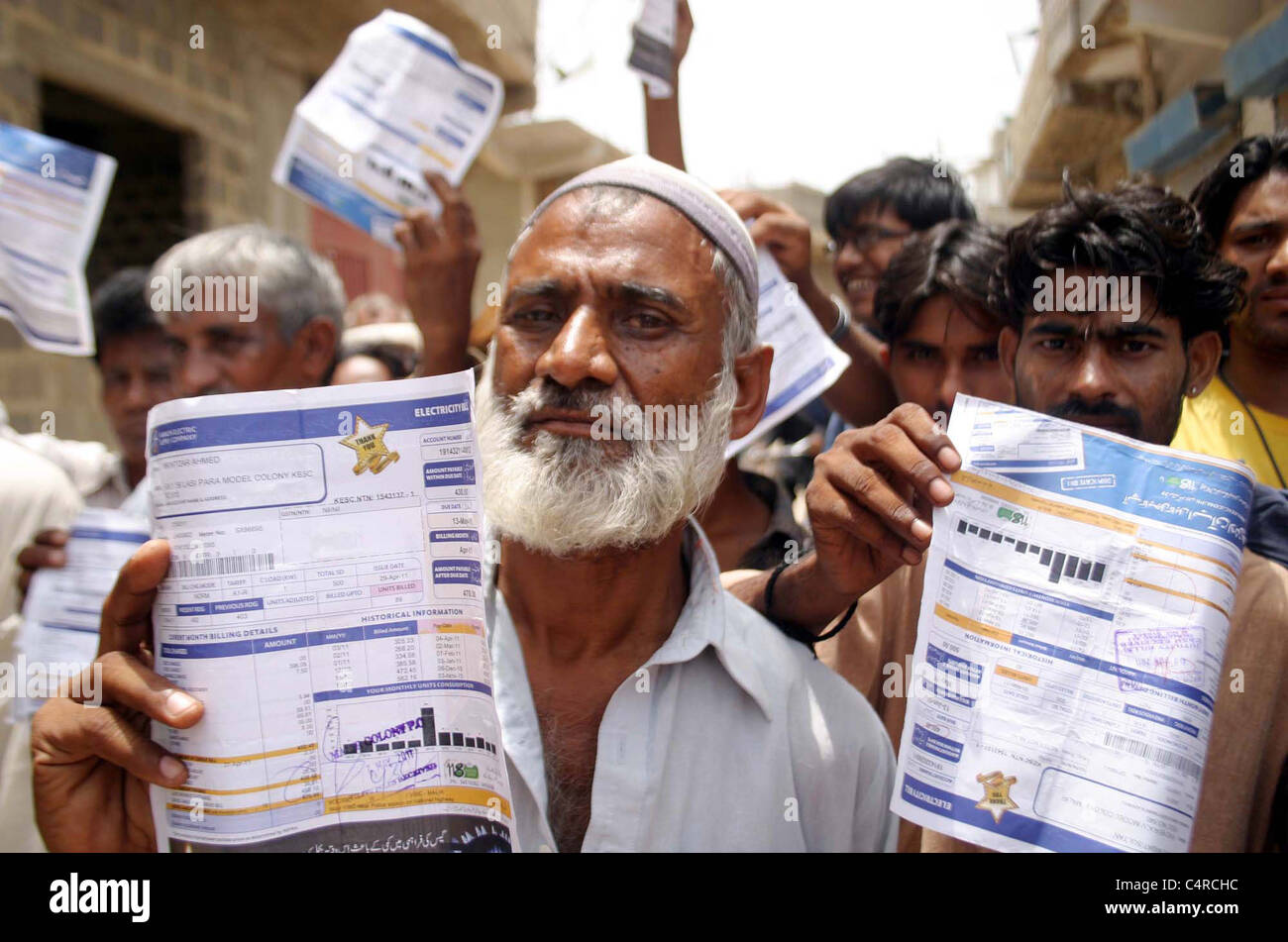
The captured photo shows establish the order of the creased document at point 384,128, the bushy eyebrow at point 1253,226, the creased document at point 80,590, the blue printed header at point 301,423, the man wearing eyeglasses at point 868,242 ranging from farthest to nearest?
the man wearing eyeglasses at point 868,242 → the creased document at point 384,128 → the bushy eyebrow at point 1253,226 → the creased document at point 80,590 → the blue printed header at point 301,423

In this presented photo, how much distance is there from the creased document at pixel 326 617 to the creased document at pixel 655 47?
6.03 feet

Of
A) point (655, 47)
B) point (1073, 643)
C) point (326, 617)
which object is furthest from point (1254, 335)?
point (326, 617)

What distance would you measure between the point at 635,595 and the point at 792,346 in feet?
3.40

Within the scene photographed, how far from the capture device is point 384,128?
9.36ft

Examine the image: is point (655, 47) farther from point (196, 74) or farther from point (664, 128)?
point (196, 74)

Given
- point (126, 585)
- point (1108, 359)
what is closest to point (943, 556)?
point (1108, 359)

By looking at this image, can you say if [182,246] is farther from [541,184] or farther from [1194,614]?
[541,184]

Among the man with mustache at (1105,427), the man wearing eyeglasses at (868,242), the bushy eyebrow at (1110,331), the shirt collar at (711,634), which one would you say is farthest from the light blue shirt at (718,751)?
the man wearing eyeglasses at (868,242)

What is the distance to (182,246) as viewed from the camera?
3.06 m

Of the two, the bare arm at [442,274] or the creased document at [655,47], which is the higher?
the creased document at [655,47]

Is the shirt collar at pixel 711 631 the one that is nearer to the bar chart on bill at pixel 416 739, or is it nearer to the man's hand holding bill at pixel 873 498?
the man's hand holding bill at pixel 873 498

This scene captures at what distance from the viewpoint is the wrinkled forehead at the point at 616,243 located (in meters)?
1.87

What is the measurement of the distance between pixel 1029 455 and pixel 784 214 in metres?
1.40

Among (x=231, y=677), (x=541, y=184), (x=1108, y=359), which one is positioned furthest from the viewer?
(x=541, y=184)
